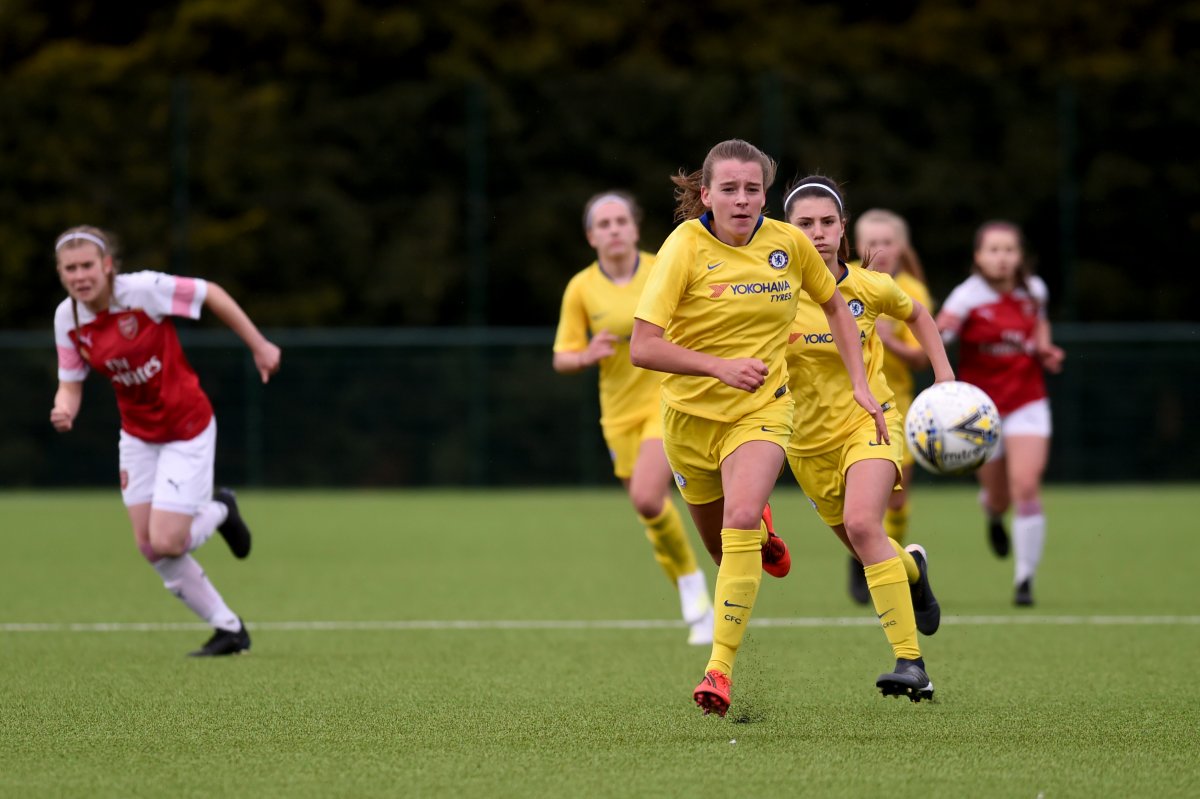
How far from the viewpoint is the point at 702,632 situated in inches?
315

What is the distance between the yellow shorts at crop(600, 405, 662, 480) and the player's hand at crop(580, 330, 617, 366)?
0.45m

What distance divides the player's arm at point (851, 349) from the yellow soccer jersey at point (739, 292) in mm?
93

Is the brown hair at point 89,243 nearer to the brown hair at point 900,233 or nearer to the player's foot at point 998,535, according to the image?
the brown hair at point 900,233

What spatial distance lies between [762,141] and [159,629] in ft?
50.2

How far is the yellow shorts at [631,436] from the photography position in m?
8.26

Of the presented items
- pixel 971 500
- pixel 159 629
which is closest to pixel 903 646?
pixel 159 629

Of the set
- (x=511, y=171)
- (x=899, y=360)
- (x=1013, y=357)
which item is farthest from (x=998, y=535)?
(x=511, y=171)

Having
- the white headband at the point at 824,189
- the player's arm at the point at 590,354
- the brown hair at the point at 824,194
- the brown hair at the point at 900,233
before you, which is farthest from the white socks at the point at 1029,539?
the white headband at the point at 824,189

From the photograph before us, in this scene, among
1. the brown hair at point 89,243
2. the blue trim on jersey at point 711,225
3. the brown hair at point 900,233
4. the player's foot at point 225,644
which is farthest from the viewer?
the brown hair at point 900,233

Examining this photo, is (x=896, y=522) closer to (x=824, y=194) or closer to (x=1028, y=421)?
(x=1028, y=421)

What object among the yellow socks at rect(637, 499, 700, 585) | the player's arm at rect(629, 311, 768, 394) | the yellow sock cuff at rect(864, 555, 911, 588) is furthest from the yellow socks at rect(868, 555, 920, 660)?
the yellow socks at rect(637, 499, 700, 585)

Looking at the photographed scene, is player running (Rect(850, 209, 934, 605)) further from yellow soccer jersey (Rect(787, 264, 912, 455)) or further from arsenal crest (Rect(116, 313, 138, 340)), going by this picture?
arsenal crest (Rect(116, 313, 138, 340))

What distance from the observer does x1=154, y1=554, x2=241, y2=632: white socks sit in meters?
7.57

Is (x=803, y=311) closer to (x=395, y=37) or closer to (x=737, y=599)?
(x=737, y=599)
